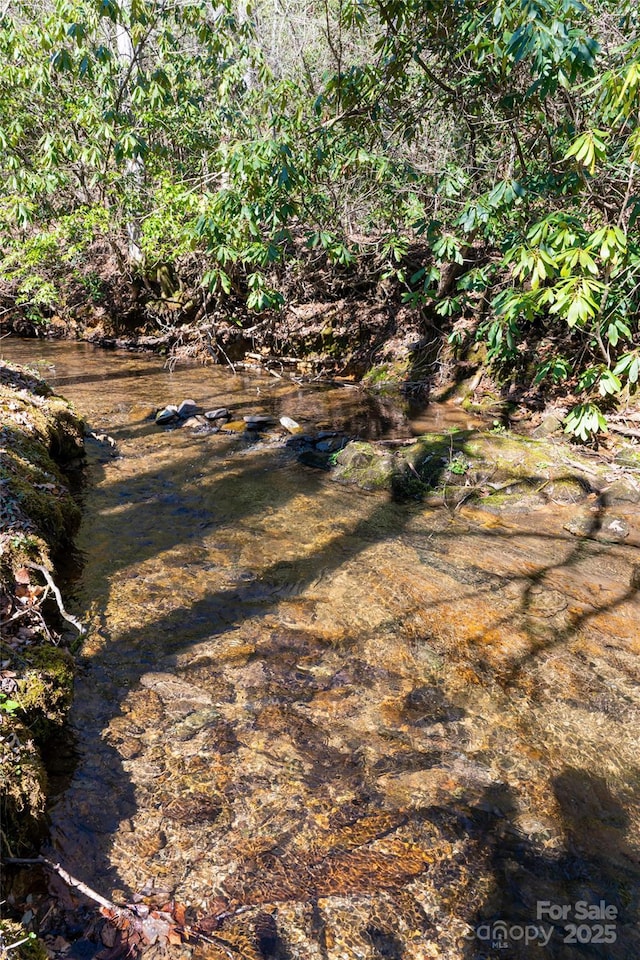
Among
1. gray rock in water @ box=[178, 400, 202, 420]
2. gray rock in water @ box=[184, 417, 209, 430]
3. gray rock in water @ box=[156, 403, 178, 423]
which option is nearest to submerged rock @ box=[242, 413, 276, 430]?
gray rock in water @ box=[184, 417, 209, 430]

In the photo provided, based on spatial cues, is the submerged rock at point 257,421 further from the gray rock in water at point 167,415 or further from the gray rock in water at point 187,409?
the gray rock in water at point 167,415

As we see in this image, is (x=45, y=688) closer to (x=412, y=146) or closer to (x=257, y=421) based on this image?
(x=257, y=421)

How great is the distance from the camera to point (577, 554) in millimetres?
5031

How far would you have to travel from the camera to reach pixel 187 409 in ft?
29.3

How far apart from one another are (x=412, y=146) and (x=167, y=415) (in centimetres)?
658

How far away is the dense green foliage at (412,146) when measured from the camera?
4906 millimetres

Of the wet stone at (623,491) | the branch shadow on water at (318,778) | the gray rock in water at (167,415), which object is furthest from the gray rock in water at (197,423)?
the wet stone at (623,491)

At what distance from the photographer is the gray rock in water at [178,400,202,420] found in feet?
28.9

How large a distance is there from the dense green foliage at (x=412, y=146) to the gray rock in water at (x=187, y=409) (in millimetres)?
1871

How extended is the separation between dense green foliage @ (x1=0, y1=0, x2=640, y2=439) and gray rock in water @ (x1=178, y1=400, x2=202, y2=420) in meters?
1.87

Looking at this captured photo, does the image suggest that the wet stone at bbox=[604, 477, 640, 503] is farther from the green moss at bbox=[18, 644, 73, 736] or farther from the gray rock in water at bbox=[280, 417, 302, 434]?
the green moss at bbox=[18, 644, 73, 736]

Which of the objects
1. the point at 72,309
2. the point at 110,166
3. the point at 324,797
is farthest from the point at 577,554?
the point at 72,309

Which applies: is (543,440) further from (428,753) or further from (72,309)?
(72,309)

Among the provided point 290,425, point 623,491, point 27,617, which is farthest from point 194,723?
point 290,425
